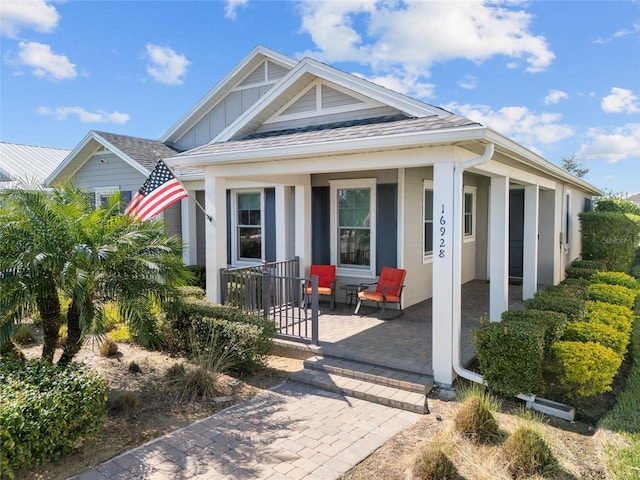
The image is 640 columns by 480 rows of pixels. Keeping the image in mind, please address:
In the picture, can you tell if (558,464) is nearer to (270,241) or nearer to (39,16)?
(270,241)

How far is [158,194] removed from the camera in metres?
6.81

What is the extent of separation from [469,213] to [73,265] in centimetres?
989

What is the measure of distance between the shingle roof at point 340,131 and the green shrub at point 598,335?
3.01m

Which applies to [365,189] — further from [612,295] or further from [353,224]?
[612,295]

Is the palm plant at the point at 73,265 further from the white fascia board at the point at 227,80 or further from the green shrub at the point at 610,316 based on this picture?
the white fascia board at the point at 227,80

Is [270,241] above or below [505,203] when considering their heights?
→ below

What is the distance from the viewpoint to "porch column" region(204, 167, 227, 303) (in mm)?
7594

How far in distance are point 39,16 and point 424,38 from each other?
8.86 m

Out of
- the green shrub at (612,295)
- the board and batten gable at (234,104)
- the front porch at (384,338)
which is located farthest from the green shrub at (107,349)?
the green shrub at (612,295)

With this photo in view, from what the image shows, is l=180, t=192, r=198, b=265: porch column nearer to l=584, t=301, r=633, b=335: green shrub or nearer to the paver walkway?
the paver walkway

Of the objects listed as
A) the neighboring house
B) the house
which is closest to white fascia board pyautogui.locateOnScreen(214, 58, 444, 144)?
the house

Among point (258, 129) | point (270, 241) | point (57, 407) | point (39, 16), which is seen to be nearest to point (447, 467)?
point (57, 407)

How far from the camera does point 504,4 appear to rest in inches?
331

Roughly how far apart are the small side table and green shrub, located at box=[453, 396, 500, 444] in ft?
15.5
